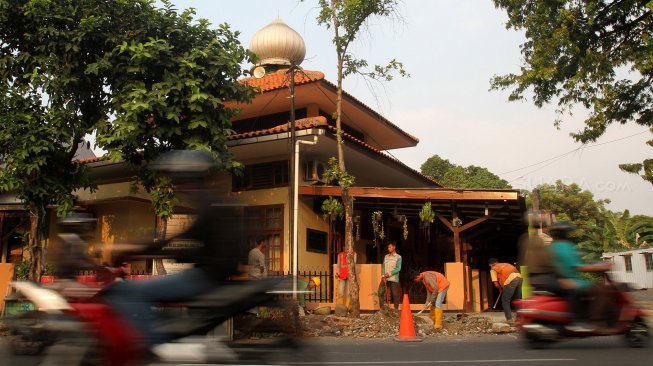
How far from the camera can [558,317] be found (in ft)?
23.8

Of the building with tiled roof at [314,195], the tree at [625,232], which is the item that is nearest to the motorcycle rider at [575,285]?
the building with tiled roof at [314,195]

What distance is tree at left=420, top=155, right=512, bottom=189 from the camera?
51375 millimetres

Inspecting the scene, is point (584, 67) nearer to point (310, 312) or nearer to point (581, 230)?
point (310, 312)

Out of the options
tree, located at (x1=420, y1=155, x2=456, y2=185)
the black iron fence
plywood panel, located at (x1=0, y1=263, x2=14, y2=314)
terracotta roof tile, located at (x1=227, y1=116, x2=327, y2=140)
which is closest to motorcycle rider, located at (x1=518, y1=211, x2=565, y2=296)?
terracotta roof tile, located at (x1=227, y1=116, x2=327, y2=140)

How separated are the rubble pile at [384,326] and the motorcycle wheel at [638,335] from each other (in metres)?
5.60

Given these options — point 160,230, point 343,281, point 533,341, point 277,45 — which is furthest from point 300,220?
point 533,341

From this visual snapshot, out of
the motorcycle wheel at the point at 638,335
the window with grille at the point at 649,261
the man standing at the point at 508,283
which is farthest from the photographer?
the window with grille at the point at 649,261

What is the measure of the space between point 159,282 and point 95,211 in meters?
17.6

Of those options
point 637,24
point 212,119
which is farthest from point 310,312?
point 637,24

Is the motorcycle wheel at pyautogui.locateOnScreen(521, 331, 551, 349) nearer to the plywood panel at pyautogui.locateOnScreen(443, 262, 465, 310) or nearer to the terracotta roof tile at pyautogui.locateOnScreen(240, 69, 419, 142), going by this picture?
the plywood panel at pyautogui.locateOnScreen(443, 262, 465, 310)

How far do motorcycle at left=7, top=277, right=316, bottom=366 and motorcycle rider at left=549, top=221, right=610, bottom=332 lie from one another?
13.0 feet

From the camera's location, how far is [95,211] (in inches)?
817

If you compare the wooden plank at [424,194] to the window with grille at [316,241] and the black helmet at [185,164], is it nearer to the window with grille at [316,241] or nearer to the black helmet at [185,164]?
the window with grille at [316,241]

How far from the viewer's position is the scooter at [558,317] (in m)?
7.29
